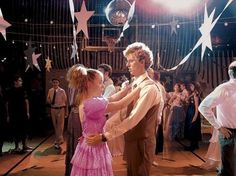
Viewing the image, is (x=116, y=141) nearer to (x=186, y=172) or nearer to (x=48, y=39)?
(x=186, y=172)

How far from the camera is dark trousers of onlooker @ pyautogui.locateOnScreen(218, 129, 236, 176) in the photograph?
3.95 m

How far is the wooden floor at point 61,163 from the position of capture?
5977 millimetres

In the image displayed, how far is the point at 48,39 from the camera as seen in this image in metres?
12.7

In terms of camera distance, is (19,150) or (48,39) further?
(48,39)

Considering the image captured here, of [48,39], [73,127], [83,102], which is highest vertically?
[48,39]

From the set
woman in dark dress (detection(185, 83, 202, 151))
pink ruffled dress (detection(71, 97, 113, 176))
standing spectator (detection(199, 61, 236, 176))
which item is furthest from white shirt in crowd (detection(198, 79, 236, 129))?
woman in dark dress (detection(185, 83, 202, 151))

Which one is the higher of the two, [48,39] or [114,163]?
[48,39]

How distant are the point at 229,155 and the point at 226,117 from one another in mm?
407

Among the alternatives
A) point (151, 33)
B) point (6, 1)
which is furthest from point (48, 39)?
point (151, 33)

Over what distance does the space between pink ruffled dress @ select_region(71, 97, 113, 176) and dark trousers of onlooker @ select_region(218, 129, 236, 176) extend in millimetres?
1408

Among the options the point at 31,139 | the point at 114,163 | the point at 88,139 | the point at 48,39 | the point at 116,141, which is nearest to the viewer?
the point at 88,139

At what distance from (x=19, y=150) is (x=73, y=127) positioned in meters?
3.10

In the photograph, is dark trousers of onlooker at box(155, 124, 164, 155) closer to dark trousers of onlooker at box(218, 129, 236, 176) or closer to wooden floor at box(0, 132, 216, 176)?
wooden floor at box(0, 132, 216, 176)

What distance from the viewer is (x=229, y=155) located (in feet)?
13.1
